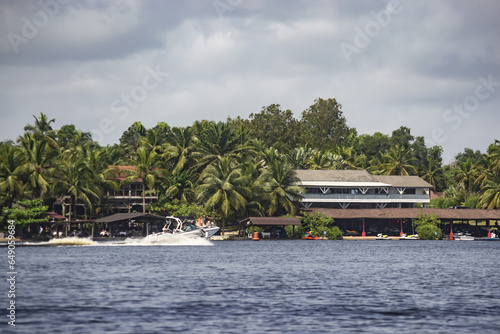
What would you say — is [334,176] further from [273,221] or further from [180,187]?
[180,187]

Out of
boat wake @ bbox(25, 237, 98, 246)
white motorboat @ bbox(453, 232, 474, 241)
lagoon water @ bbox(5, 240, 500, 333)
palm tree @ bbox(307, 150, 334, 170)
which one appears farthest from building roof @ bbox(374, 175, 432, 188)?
lagoon water @ bbox(5, 240, 500, 333)

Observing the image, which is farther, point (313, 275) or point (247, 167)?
point (247, 167)

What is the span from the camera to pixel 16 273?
4306 cm

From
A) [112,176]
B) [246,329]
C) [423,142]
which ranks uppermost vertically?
[423,142]

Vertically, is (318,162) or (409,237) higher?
(318,162)

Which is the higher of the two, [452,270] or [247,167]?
[247,167]

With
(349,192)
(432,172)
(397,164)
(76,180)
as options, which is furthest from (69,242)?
(432,172)

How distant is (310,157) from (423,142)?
43.9 meters

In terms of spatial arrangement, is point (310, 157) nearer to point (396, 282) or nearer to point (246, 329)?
point (396, 282)

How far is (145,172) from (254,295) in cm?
6603

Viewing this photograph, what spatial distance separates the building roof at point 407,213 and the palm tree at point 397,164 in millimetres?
31622

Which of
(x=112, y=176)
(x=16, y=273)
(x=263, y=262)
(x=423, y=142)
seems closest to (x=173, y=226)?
(x=112, y=176)

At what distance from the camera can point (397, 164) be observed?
128 m

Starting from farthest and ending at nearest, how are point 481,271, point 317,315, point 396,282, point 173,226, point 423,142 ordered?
1. point 423,142
2. point 173,226
3. point 481,271
4. point 396,282
5. point 317,315
